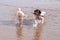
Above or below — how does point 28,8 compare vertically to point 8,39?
above

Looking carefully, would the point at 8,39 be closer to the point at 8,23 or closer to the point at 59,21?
the point at 8,23

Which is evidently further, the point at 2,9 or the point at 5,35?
the point at 2,9

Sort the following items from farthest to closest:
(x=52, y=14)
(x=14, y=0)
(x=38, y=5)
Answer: (x=14, y=0) < (x=38, y=5) < (x=52, y=14)

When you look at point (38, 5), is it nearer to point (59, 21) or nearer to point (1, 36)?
point (59, 21)

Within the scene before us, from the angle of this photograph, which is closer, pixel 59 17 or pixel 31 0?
pixel 59 17

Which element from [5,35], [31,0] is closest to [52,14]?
[31,0]

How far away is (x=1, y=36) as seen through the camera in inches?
44.3

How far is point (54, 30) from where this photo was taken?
4.00ft

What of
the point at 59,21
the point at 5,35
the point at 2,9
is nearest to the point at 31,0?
the point at 2,9

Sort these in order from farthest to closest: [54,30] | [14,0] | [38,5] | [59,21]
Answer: [14,0]
[38,5]
[59,21]
[54,30]

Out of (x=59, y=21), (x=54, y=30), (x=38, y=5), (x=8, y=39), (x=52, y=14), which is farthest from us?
(x=38, y=5)

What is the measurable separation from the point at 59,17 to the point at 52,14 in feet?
0.26

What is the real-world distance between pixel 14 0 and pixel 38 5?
0.27 meters

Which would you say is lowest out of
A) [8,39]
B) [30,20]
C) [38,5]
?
[8,39]
